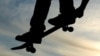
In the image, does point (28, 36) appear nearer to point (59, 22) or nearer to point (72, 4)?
point (59, 22)

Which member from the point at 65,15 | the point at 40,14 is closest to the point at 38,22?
the point at 40,14

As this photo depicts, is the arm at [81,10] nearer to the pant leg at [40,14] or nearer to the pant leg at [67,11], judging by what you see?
the pant leg at [67,11]

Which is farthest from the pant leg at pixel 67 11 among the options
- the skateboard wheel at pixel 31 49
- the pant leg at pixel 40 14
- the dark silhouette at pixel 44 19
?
the skateboard wheel at pixel 31 49

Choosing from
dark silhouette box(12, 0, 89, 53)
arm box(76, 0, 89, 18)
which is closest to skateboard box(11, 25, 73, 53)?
dark silhouette box(12, 0, 89, 53)

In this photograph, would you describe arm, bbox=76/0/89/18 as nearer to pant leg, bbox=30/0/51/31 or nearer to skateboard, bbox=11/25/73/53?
skateboard, bbox=11/25/73/53

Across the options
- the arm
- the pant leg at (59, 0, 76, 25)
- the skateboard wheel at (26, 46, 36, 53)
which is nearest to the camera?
the pant leg at (59, 0, 76, 25)

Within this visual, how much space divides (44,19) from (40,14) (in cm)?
40

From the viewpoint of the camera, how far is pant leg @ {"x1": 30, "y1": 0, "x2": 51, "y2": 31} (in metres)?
13.4

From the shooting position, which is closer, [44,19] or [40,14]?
[40,14]

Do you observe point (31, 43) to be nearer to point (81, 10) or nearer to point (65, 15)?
point (65, 15)

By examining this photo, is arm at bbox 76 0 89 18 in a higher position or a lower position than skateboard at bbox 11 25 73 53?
higher

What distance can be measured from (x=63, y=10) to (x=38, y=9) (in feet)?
4.03

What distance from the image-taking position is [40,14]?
13.7m

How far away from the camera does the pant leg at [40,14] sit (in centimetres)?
1336
